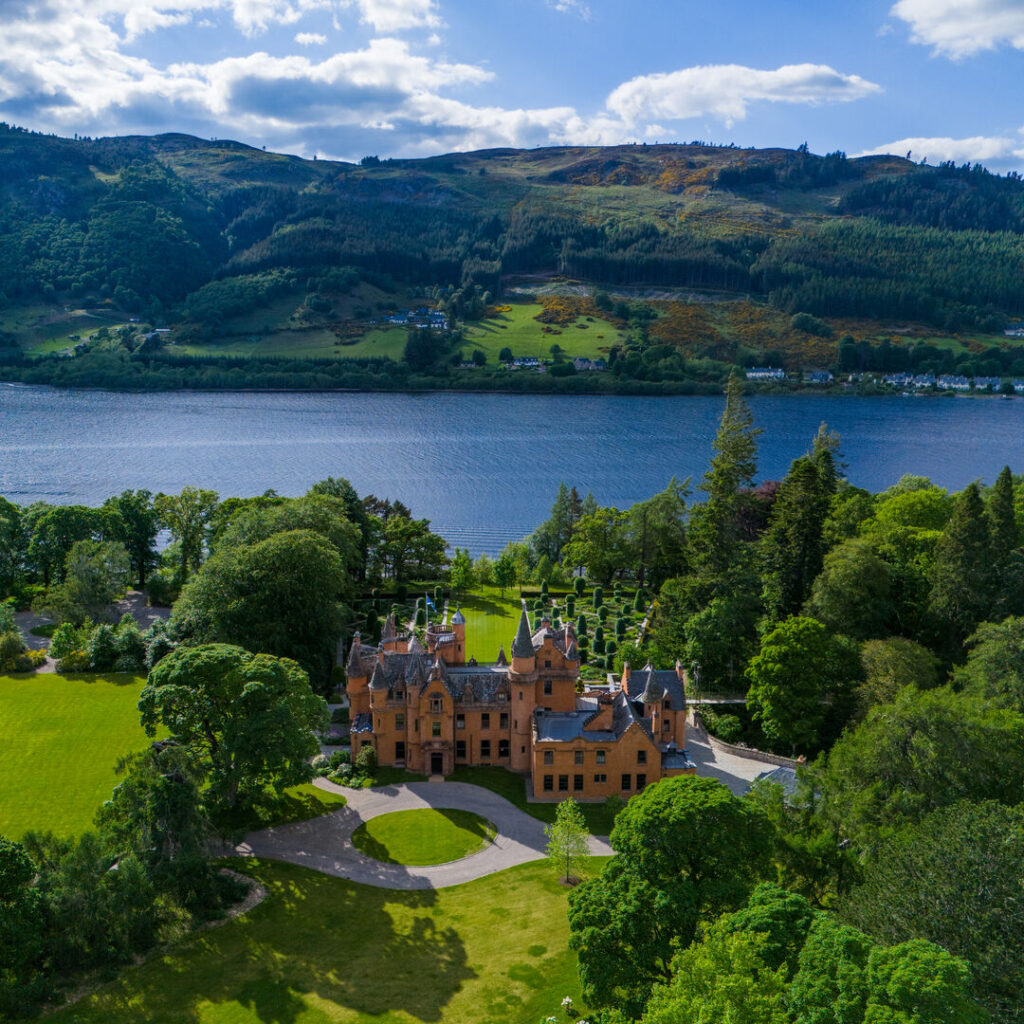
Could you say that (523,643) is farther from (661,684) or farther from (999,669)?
(999,669)

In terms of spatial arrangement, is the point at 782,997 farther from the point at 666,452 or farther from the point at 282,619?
the point at 666,452

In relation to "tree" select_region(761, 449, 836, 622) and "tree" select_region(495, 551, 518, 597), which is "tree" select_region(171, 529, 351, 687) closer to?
"tree" select_region(495, 551, 518, 597)

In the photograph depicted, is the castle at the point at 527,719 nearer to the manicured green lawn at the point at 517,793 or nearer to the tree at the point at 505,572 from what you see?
the manicured green lawn at the point at 517,793

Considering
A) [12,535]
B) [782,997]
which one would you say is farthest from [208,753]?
[12,535]

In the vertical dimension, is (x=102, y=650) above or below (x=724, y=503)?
below

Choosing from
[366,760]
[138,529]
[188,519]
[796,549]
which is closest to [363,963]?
[366,760]

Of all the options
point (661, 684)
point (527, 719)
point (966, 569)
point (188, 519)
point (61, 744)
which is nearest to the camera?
point (527, 719)
